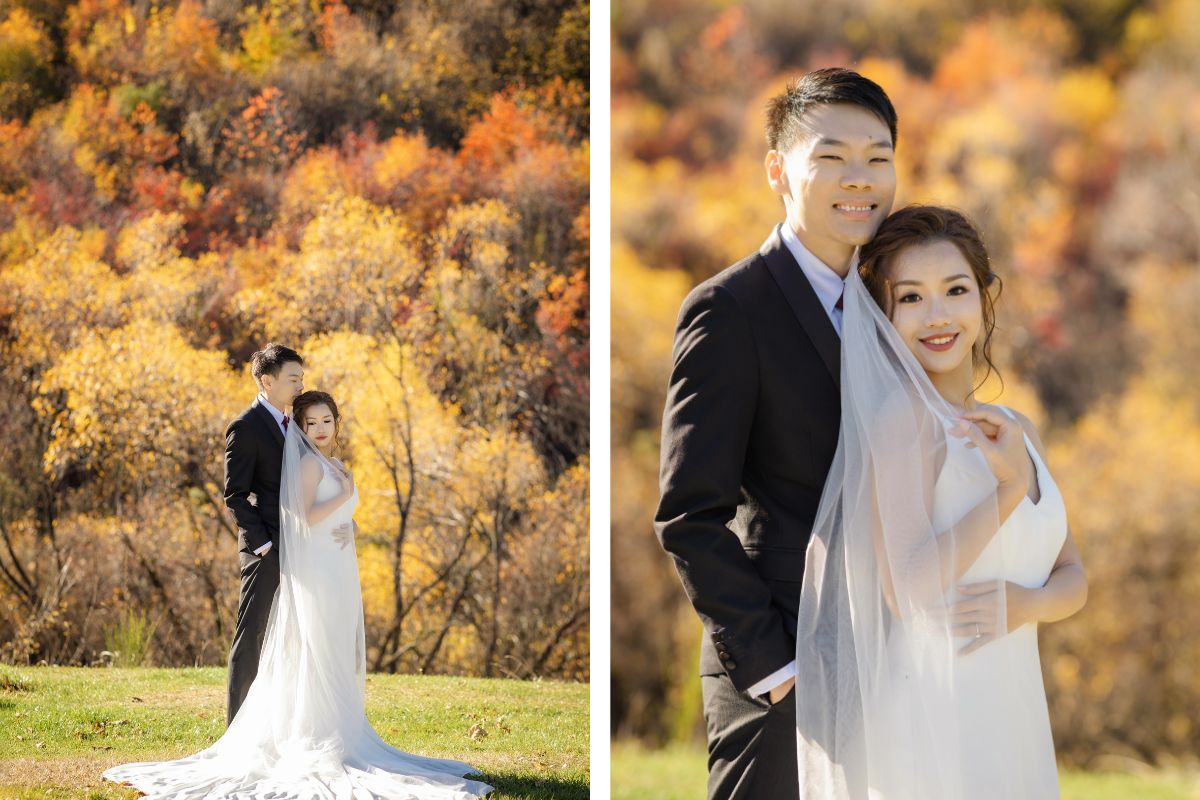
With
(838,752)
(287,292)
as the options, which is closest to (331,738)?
(287,292)

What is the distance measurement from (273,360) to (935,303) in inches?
124

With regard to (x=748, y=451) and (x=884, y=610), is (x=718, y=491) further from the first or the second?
(x=884, y=610)

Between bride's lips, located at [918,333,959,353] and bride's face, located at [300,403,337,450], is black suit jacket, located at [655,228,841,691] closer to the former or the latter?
bride's lips, located at [918,333,959,353]

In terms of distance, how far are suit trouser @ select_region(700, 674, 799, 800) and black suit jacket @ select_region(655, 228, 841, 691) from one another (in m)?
0.08

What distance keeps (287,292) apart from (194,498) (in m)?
0.99

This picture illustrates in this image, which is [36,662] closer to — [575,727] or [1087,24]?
[575,727]

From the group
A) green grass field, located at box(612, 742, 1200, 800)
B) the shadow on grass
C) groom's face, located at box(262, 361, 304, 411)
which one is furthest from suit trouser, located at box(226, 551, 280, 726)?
green grass field, located at box(612, 742, 1200, 800)

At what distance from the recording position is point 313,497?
4.42 meters

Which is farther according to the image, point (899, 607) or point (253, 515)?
point (253, 515)

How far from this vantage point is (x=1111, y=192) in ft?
18.2

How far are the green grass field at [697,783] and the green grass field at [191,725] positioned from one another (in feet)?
0.87

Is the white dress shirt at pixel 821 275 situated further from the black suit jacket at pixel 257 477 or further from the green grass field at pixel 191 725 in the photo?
the green grass field at pixel 191 725

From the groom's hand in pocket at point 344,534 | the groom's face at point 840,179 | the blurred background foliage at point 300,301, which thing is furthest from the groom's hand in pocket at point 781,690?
the blurred background foliage at point 300,301

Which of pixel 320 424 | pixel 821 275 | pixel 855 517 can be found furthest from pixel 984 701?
pixel 320 424
